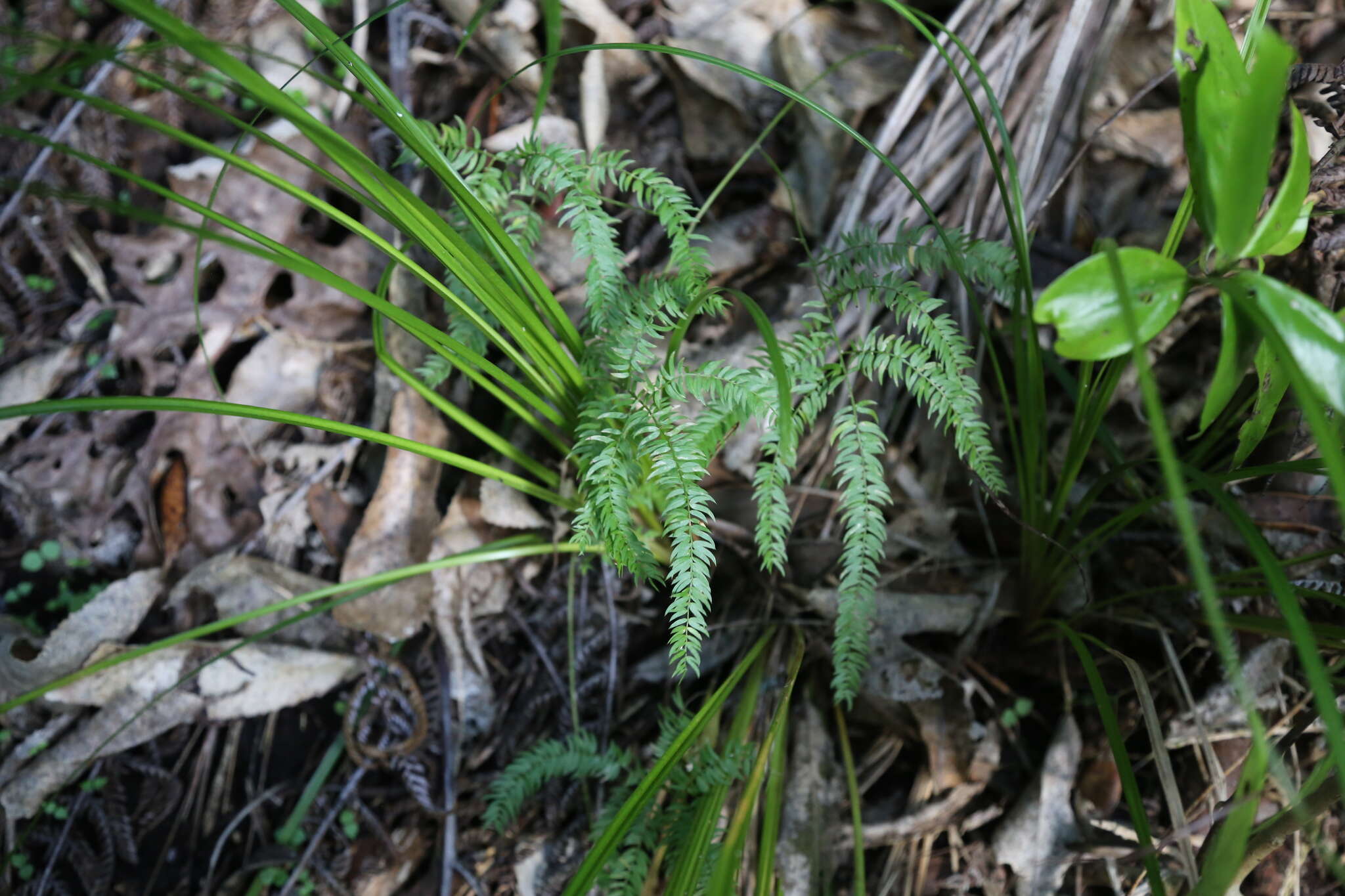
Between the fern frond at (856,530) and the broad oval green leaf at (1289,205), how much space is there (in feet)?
1.35

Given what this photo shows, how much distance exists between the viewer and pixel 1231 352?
71 cm

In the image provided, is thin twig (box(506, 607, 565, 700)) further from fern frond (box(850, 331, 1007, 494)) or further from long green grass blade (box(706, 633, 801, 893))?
fern frond (box(850, 331, 1007, 494))

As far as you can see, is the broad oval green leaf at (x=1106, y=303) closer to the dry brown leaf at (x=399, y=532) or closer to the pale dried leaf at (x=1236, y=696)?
the pale dried leaf at (x=1236, y=696)

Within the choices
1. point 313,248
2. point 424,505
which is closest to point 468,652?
point 424,505

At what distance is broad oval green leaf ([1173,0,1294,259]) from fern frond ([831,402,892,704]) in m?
0.40

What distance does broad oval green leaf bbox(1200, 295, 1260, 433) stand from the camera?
70 centimetres

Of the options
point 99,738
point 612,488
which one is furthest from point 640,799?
point 99,738

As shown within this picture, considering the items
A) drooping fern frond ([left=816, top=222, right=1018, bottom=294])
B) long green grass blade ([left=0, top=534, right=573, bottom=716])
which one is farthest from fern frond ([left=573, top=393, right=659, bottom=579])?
drooping fern frond ([left=816, top=222, right=1018, bottom=294])

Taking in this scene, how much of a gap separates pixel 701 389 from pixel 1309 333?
1.88 ft

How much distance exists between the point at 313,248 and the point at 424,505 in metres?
0.66

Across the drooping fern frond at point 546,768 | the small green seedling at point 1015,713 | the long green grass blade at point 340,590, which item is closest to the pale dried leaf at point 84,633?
the long green grass blade at point 340,590

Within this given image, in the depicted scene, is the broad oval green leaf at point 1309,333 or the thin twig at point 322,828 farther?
the thin twig at point 322,828

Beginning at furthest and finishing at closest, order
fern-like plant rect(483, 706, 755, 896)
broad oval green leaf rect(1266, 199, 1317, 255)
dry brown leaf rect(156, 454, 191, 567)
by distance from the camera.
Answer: dry brown leaf rect(156, 454, 191, 567), fern-like plant rect(483, 706, 755, 896), broad oval green leaf rect(1266, 199, 1317, 255)

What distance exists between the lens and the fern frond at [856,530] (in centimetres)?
97
